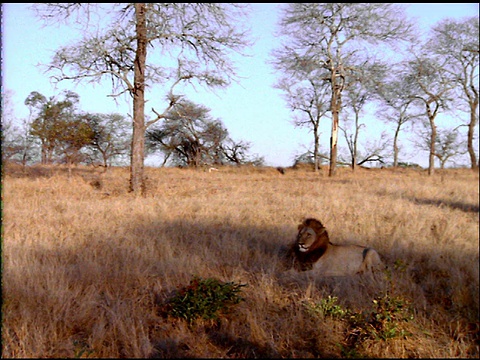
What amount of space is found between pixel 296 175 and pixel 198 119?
351cm

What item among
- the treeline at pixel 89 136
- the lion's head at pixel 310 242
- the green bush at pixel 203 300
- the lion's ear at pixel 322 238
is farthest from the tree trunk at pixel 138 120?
the green bush at pixel 203 300

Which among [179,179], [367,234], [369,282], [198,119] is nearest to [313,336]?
[369,282]

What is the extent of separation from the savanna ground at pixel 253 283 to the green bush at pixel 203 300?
6cm

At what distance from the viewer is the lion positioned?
15.6 feet

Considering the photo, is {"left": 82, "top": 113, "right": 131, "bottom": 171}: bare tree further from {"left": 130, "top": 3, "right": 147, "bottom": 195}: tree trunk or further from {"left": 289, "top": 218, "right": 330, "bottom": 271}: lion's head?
{"left": 289, "top": 218, "right": 330, "bottom": 271}: lion's head

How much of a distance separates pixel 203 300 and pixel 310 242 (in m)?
1.43

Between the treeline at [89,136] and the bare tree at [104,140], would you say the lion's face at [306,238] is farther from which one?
the bare tree at [104,140]

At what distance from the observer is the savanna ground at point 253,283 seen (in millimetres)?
3170

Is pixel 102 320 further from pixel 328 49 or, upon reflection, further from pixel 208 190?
pixel 208 190

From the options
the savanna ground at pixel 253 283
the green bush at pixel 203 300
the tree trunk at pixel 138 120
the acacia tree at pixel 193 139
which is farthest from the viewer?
the tree trunk at pixel 138 120

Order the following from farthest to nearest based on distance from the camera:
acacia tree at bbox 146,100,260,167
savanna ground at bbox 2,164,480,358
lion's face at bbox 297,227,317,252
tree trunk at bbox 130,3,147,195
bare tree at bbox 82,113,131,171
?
bare tree at bbox 82,113,131,171, tree trunk at bbox 130,3,147,195, acacia tree at bbox 146,100,260,167, lion's face at bbox 297,227,317,252, savanna ground at bbox 2,164,480,358

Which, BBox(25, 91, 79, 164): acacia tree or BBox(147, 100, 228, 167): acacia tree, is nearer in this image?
BBox(147, 100, 228, 167): acacia tree

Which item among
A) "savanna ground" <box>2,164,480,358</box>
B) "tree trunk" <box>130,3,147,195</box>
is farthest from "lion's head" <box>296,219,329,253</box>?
"tree trunk" <box>130,3,147,195</box>

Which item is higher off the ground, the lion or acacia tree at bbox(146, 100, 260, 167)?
acacia tree at bbox(146, 100, 260, 167)
